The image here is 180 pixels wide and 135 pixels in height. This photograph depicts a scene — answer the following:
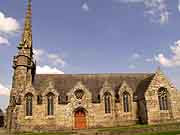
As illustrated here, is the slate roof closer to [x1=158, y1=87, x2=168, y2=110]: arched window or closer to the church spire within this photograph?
[x1=158, y1=87, x2=168, y2=110]: arched window

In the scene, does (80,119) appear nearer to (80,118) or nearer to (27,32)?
(80,118)

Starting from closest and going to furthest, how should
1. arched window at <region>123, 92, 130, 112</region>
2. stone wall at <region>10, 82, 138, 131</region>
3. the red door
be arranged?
stone wall at <region>10, 82, 138, 131</region>
the red door
arched window at <region>123, 92, 130, 112</region>

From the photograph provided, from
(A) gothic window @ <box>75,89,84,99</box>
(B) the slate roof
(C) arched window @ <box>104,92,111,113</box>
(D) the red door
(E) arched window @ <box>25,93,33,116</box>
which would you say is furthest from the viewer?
(B) the slate roof

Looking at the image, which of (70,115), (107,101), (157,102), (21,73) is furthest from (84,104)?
(21,73)

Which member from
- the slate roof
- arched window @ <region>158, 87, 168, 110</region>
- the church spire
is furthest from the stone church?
the church spire

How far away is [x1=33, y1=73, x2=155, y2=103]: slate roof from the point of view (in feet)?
131

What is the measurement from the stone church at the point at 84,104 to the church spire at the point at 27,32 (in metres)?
3.06

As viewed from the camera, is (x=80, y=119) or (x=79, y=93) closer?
(x=80, y=119)

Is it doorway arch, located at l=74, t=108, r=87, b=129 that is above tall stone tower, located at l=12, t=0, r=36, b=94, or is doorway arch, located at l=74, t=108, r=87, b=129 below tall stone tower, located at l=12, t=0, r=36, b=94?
below

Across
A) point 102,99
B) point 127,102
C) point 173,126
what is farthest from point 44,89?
point 173,126

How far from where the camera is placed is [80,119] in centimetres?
3800

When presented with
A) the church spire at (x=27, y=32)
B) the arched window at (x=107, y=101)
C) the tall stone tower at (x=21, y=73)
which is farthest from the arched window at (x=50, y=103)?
the church spire at (x=27, y=32)

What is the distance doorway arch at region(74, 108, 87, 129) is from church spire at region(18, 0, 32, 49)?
14.4 meters

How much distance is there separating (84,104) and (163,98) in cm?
1197
